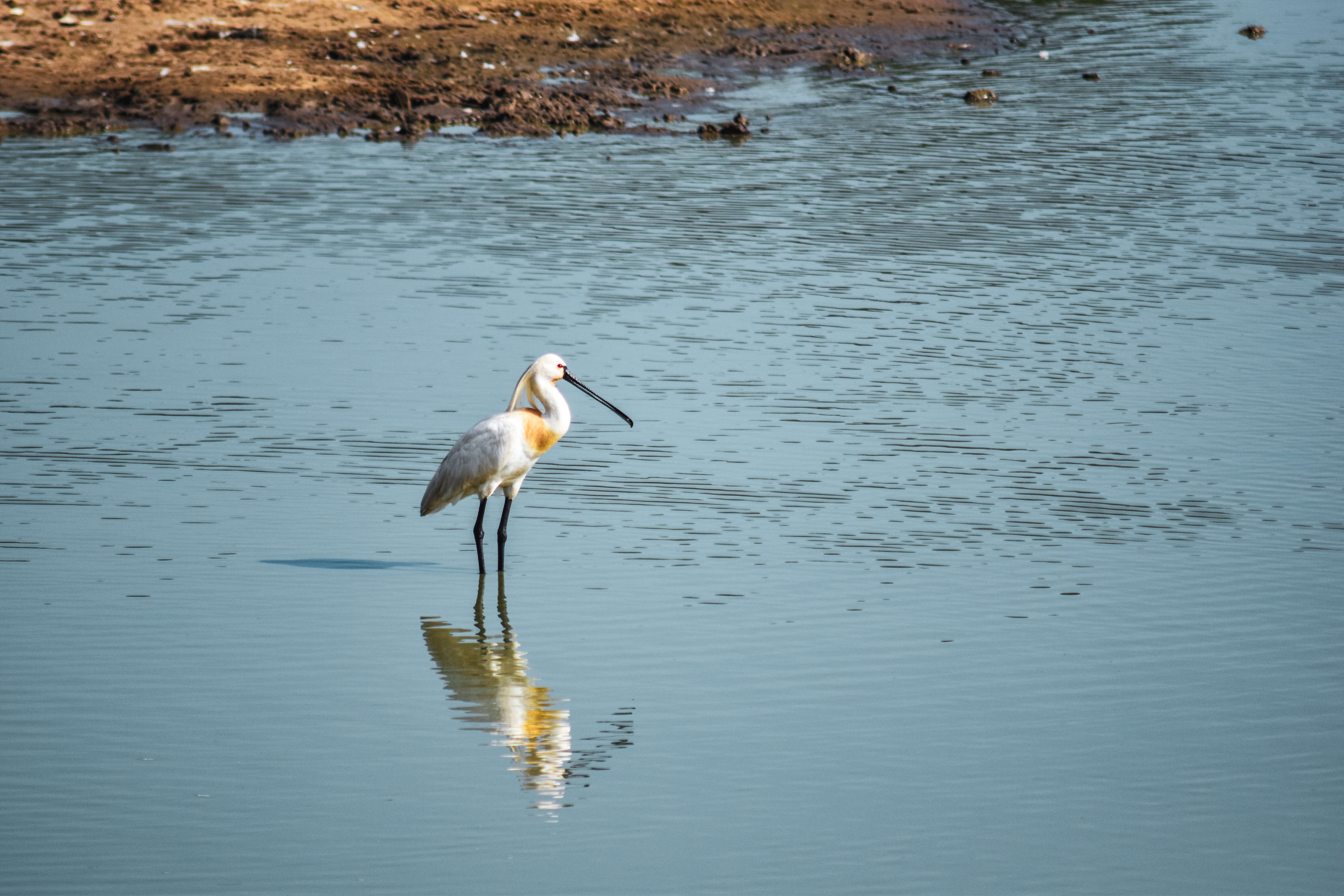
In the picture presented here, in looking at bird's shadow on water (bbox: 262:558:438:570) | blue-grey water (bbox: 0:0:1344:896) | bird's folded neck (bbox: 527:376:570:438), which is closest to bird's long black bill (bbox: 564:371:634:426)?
bird's folded neck (bbox: 527:376:570:438)

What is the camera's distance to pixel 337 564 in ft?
30.1

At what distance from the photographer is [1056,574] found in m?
9.09

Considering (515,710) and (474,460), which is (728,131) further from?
(515,710)

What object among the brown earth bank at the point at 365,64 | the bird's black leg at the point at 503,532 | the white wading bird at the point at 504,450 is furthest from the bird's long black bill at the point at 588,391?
the brown earth bank at the point at 365,64

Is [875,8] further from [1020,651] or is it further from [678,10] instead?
[1020,651]

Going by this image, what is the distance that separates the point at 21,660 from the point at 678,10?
22190mm

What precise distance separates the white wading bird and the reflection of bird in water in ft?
2.86

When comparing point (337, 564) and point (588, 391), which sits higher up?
point (588, 391)

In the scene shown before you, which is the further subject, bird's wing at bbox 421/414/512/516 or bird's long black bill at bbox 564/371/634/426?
bird's long black bill at bbox 564/371/634/426

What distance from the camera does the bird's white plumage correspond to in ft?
30.8

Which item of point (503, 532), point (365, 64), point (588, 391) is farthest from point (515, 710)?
point (365, 64)

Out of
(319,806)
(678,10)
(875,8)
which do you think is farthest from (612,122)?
(319,806)

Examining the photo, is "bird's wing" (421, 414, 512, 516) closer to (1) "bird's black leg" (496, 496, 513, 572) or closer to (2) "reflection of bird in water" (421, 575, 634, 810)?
(1) "bird's black leg" (496, 496, 513, 572)

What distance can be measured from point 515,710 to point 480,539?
2.07 meters
